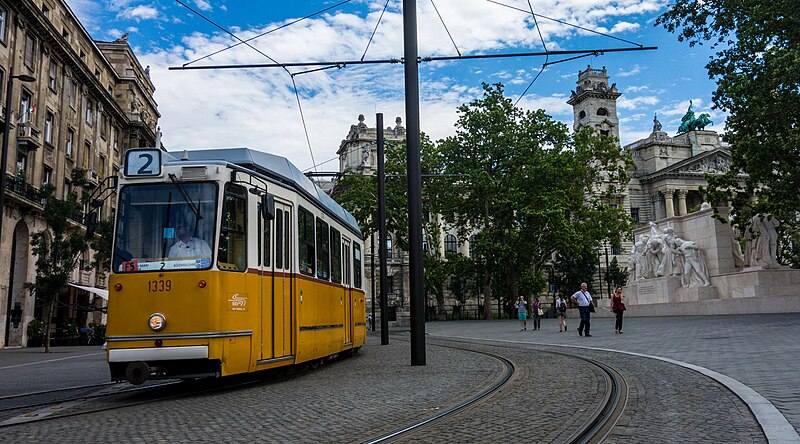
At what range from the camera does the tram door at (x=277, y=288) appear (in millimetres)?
10273

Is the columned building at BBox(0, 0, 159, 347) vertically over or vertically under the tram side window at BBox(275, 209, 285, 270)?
over

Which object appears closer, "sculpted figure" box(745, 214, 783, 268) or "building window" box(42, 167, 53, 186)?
"sculpted figure" box(745, 214, 783, 268)

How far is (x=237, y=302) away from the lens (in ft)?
31.1

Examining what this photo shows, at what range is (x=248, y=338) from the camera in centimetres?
969

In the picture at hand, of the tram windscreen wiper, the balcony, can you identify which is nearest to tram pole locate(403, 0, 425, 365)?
the tram windscreen wiper

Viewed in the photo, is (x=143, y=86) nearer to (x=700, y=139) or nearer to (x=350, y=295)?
(x=350, y=295)

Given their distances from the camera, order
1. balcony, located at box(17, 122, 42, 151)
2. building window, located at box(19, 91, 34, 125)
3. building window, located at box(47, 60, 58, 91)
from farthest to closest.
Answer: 1. building window, located at box(47, 60, 58, 91)
2. building window, located at box(19, 91, 34, 125)
3. balcony, located at box(17, 122, 42, 151)

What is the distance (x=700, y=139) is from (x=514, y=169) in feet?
174

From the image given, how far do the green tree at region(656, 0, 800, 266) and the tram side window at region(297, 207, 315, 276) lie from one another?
18983mm

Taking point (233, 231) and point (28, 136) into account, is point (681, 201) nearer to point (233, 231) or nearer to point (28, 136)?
point (28, 136)

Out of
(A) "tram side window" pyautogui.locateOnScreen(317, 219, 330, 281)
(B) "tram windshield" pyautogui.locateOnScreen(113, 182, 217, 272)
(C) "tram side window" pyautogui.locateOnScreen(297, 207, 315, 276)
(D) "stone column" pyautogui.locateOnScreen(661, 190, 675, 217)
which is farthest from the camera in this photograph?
(D) "stone column" pyautogui.locateOnScreen(661, 190, 675, 217)

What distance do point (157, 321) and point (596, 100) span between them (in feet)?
281

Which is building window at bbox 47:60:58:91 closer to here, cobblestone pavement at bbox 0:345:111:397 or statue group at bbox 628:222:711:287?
cobblestone pavement at bbox 0:345:111:397

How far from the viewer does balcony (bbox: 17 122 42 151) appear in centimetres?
3203
